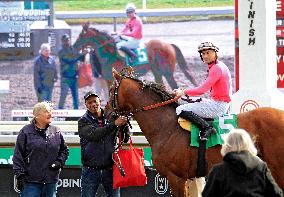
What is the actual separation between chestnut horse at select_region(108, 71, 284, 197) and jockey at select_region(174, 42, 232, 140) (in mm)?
229

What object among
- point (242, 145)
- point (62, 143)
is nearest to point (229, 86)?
point (62, 143)

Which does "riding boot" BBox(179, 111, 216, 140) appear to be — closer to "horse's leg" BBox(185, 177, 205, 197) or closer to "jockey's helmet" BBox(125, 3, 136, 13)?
"horse's leg" BBox(185, 177, 205, 197)

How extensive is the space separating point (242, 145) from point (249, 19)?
5.47 metres

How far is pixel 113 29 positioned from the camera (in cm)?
1817

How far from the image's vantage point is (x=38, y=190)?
9.75m

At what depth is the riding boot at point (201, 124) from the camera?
380 inches

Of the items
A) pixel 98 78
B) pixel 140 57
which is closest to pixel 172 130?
pixel 140 57

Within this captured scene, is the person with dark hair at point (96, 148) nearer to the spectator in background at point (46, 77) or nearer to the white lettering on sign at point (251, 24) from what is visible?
the white lettering on sign at point (251, 24)

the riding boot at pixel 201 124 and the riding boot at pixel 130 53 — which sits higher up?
the riding boot at pixel 130 53

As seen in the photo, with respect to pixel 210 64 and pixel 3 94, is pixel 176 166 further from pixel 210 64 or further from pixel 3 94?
pixel 3 94

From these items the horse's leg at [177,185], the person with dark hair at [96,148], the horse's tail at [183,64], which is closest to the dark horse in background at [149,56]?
the horse's tail at [183,64]

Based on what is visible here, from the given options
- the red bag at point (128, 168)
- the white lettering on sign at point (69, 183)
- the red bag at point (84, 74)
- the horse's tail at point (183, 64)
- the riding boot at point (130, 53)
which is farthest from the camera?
the red bag at point (84, 74)

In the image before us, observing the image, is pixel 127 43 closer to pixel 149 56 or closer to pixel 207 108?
pixel 149 56

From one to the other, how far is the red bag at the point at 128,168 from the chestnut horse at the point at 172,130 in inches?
9.7
